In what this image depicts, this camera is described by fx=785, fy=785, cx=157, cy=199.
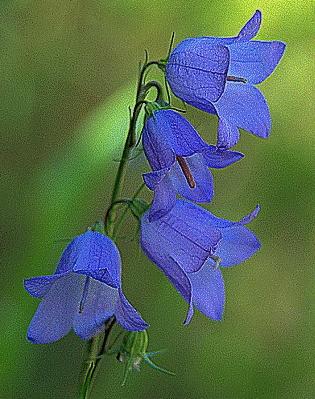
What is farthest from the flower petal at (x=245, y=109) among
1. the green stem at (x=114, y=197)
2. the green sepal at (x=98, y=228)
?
the green sepal at (x=98, y=228)

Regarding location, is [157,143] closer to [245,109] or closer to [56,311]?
[245,109]

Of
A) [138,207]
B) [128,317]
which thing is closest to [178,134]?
[138,207]

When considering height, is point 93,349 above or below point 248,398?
above

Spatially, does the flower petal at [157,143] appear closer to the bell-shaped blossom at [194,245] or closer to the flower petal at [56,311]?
the bell-shaped blossom at [194,245]

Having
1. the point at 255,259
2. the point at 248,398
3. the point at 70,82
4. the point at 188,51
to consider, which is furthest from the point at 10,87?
the point at 188,51

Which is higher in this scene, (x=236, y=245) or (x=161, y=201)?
(x=161, y=201)

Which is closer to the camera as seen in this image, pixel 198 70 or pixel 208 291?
pixel 198 70

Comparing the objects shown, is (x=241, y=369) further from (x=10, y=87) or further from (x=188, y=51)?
(x=188, y=51)
